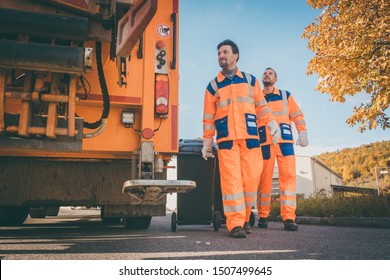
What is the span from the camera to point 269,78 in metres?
5.20

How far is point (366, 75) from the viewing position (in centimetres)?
630

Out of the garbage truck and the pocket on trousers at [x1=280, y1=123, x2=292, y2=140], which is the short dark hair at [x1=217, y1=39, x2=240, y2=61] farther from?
the pocket on trousers at [x1=280, y1=123, x2=292, y2=140]

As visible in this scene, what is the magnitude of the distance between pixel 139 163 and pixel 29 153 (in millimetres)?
1037

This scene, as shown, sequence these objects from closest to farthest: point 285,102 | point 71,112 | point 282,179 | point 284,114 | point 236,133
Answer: point 71,112 < point 236,133 < point 282,179 < point 284,114 < point 285,102

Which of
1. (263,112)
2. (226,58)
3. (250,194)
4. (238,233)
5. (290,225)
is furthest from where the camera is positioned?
(290,225)

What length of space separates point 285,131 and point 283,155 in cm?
35

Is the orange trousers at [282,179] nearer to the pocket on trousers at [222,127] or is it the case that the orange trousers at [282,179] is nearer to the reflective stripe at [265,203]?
the reflective stripe at [265,203]

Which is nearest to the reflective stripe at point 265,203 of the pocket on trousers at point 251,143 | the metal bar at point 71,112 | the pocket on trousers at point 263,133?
the pocket on trousers at point 263,133

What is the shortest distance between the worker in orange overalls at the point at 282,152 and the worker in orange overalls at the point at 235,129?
79cm

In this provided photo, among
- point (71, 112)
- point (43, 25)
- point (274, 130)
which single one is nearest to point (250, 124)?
point (274, 130)

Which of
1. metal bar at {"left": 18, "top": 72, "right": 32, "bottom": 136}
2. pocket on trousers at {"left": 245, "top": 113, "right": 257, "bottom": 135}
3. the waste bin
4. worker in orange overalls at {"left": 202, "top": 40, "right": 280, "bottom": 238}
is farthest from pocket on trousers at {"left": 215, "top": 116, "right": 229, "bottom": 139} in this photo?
metal bar at {"left": 18, "top": 72, "right": 32, "bottom": 136}

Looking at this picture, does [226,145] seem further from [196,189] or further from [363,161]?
[363,161]
